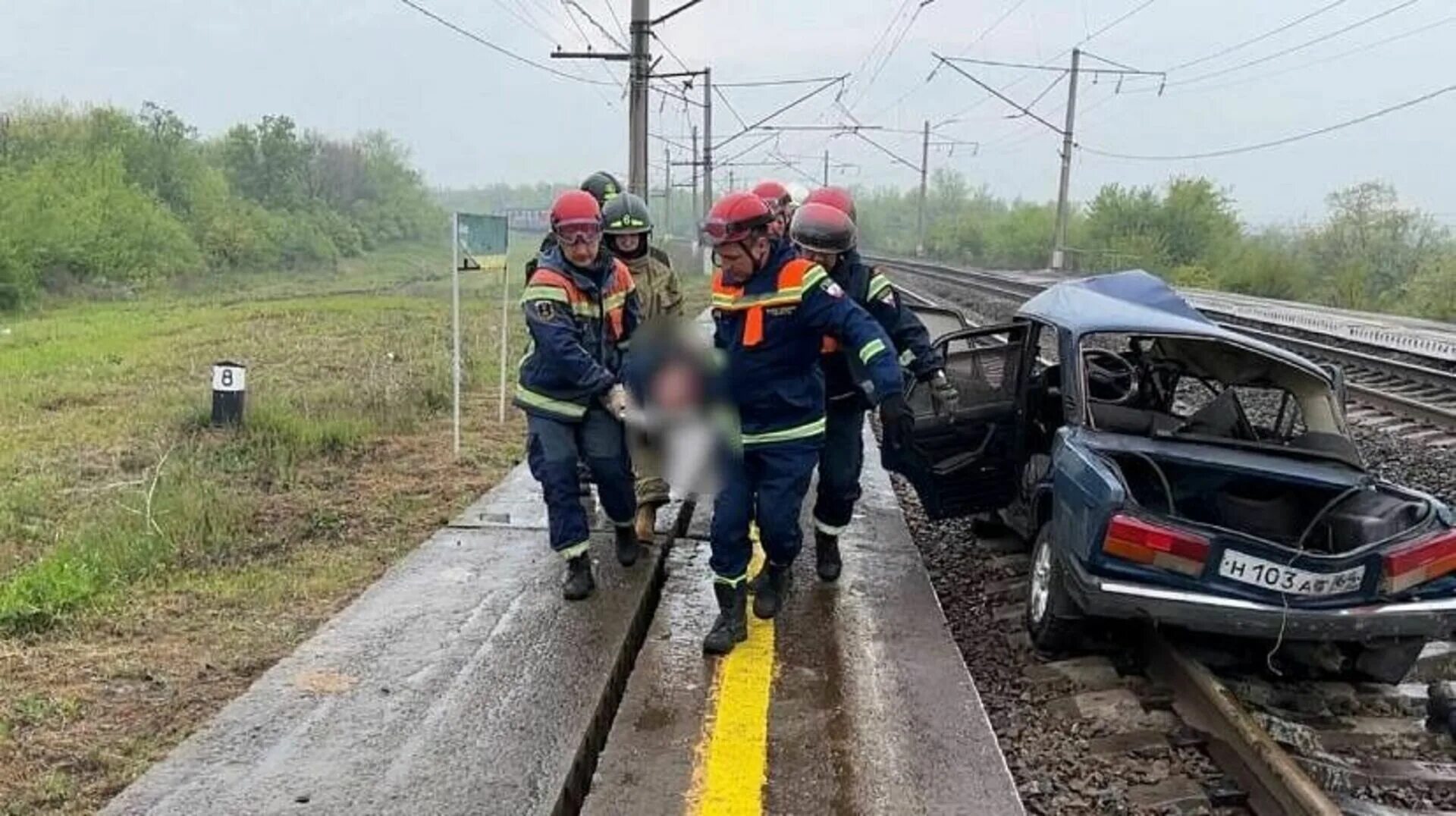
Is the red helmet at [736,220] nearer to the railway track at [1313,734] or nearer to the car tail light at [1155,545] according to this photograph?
the car tail light at [1155,545]

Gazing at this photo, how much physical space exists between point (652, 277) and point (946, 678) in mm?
2633

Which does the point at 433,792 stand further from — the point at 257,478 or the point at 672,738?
the point at 257,478

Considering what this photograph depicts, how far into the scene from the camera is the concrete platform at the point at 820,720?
3.29 meters

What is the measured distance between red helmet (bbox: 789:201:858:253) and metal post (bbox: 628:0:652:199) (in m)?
12.4

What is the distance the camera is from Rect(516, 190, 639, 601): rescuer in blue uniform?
4676 millimetres

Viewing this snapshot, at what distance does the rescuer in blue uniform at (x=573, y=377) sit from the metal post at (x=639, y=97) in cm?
1232

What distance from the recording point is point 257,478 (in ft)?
24.8

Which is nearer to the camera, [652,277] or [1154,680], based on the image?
[1154,680]

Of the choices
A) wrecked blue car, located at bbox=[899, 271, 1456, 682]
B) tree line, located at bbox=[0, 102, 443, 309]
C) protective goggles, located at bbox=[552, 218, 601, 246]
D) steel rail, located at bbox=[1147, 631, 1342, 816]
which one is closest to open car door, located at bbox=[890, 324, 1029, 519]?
wrecked blue car, located at bbox=[899, 271, 1456, 682]

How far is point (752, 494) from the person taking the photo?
14.7 feet

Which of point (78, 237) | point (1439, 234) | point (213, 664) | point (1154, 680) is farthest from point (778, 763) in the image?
point (1439, 234)

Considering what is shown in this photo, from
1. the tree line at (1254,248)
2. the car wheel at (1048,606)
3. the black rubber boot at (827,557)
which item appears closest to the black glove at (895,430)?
the black rubber boot at (827,557)

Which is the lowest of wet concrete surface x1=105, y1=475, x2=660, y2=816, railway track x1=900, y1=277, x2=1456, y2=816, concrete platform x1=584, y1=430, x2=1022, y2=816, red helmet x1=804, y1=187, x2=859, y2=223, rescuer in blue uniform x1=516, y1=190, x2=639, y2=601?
railway track x1=900, y1=277, x2=1456, y2=816

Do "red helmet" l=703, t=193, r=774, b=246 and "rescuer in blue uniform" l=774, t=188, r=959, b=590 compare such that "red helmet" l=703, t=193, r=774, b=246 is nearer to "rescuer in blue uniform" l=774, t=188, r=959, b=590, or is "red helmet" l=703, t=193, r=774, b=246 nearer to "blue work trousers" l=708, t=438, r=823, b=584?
"rescuer in blue uniform" l=774, t=188, r=959, b=590
